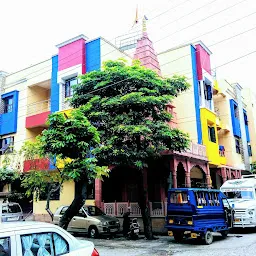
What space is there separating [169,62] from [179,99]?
291 cm

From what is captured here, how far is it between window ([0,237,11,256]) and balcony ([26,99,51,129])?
60.6 ft

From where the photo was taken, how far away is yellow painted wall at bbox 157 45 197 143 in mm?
20250

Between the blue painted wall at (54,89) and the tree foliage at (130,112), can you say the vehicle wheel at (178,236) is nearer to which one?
the tree foliage at (130,112)

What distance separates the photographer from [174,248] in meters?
11.4

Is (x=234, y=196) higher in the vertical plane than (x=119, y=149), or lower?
lower

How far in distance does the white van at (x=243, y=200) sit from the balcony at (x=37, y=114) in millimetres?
13188

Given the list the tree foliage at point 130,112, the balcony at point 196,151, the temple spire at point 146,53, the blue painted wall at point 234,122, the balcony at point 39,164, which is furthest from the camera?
the blue painted wall at point 234,122

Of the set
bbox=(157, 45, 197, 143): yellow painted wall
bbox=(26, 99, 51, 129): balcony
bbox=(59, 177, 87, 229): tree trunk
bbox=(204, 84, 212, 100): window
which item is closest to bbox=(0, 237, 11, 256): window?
bbox=(59, 177, 87, 229): tree trunk

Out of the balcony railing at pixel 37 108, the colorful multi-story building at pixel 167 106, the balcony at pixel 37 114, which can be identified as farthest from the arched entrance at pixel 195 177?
the balcony railing at pixel 37 108

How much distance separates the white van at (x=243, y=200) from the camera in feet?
48.5

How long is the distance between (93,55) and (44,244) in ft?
57.1

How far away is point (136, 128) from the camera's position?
1293 cm

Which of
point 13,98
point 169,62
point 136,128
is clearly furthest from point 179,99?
point 13,98

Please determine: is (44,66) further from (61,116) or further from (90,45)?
(61,116)
